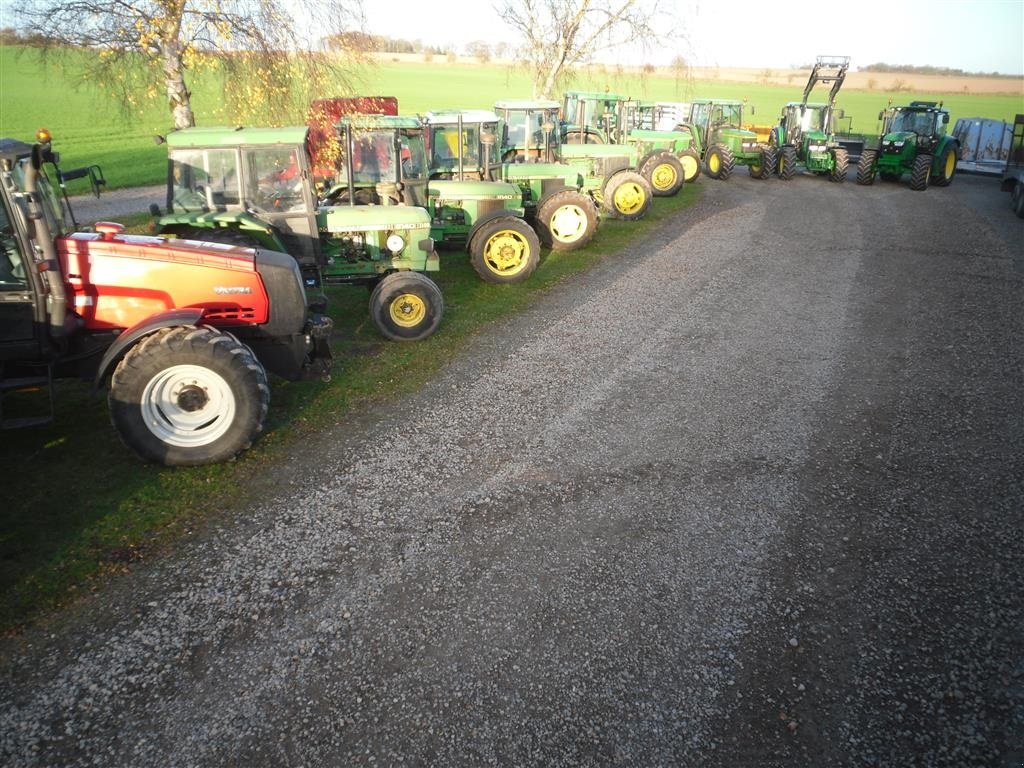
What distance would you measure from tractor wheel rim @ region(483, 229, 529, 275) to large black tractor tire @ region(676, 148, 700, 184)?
12650 mm

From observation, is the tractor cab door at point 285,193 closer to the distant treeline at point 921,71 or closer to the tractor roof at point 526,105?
the tractor roof at point 526,105

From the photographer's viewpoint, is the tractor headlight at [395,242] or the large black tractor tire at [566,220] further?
the large black tractor tire at [566,220]

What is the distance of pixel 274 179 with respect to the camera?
24.5ft

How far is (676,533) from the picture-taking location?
4.65 metres

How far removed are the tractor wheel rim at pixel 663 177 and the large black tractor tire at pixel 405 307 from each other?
12.6 meters

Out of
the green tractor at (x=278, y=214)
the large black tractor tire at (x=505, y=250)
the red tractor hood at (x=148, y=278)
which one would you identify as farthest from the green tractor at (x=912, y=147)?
the red tractor hood at (x=148, y=278)

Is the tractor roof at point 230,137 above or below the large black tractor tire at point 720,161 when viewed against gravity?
above

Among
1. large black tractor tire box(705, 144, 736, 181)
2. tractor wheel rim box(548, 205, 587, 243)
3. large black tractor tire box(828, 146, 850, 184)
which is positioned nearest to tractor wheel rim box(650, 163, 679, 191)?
large black tractor tire box(705, 144, 736, 181)

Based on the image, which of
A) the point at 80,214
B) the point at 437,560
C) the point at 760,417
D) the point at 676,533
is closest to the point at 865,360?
the point at 760,417

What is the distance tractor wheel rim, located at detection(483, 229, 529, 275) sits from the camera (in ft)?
34.0

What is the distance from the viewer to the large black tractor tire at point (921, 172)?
20359 millimetres

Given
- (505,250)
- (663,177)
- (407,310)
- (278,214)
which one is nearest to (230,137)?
(278,214)

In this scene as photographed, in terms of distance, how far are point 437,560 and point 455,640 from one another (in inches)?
27.6

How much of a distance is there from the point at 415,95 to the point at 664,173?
125 ft
